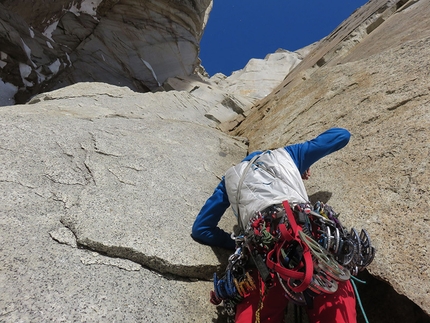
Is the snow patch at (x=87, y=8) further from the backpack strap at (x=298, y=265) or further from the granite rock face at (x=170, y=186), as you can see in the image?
the backpack strap at (x=298, y=265)

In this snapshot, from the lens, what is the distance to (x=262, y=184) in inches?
121

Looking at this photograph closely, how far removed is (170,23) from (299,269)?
14297 mm

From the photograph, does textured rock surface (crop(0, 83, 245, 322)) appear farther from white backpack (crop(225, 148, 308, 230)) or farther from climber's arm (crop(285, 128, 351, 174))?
climber's arm (crop(285, 128, 351, 174))

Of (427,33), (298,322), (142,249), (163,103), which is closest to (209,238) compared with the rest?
(142,249)

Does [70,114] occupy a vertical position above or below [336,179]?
above

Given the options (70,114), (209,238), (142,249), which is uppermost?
(70,114)

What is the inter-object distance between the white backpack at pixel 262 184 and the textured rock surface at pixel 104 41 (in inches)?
432

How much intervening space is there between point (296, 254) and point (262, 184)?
76cm

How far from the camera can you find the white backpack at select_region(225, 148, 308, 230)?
2.98 meters

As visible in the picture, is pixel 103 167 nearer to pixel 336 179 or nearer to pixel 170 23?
pixel 336 179

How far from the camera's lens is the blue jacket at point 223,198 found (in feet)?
11.7

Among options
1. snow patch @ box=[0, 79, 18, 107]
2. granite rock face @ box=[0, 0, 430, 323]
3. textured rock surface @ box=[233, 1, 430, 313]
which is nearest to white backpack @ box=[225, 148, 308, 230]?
granite rock face @ box=[0, 0, 430, 323]

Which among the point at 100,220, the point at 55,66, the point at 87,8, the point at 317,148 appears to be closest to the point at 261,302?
the point at 317,148

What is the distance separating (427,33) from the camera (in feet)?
16.9
